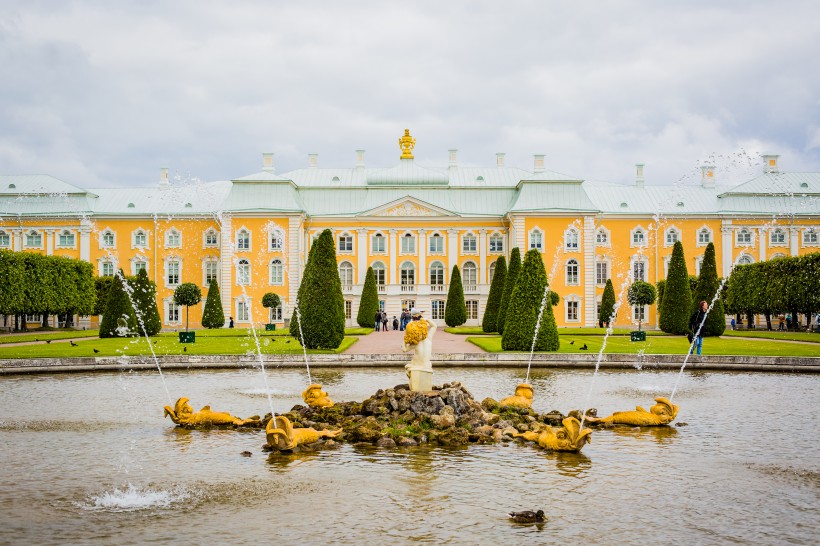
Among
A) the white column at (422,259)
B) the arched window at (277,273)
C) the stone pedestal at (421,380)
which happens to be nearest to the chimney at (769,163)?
the white column at (422,259)

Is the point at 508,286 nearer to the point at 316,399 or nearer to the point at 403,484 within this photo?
the point at 316,399

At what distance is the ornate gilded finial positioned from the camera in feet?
200

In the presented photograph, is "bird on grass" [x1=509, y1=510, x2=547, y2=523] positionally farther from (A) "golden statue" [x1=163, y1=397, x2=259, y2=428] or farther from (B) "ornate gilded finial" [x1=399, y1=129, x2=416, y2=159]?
(B) "ornate gilded finial" [x1=399, y1=129, x2=416, y2=159]

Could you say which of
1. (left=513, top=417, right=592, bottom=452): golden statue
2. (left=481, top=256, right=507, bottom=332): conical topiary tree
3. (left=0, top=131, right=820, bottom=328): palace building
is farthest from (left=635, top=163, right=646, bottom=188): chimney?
(left=513, top=417, right=592, bottom=452): golden statue

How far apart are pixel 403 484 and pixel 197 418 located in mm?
4084

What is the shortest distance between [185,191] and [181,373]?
140ft

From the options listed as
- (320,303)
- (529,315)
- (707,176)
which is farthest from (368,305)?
(707,176)

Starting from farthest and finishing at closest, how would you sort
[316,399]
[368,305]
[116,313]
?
[368,305] < [116,313] < [316,399]

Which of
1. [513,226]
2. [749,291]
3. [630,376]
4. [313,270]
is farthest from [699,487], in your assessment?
[513,226]

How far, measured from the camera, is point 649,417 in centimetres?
1143

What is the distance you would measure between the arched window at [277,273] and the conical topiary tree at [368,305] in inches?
397

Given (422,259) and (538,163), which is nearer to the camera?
(422,259)

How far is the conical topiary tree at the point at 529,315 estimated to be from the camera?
2311 centimetres

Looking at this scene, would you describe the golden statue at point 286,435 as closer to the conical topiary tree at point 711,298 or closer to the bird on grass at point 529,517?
the bird on grass at point 529,517
